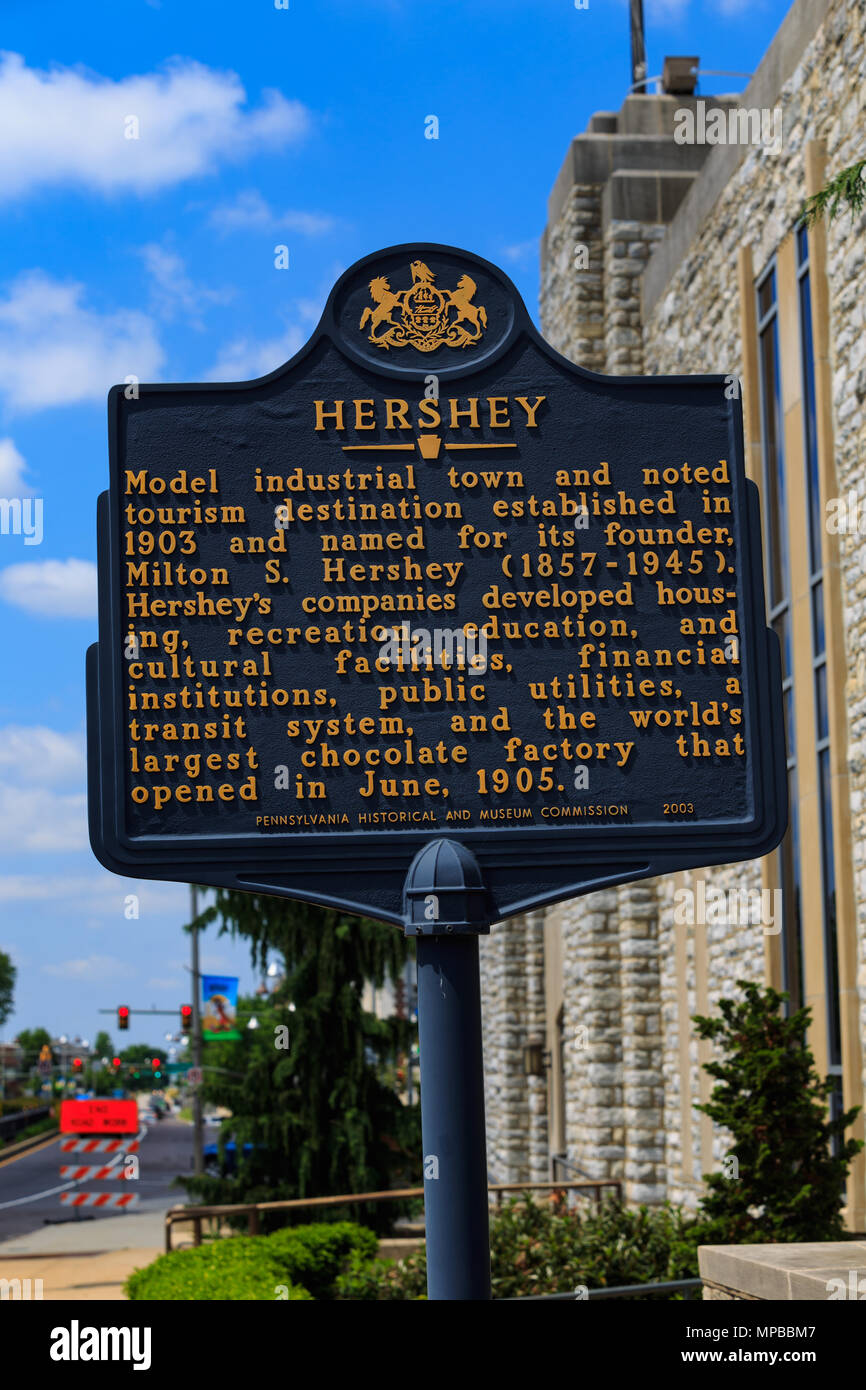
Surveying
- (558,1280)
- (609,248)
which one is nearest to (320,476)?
(558,1280)

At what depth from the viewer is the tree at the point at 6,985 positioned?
150m

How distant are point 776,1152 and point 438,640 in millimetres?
6404

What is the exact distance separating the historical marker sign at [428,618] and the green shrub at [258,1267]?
442 cm

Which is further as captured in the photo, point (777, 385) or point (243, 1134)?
point (243, 1134)

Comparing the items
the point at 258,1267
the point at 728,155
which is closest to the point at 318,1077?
the point at 258,1267

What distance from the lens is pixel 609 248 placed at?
23.2m

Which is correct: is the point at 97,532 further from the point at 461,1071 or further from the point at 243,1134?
the point at 243,1134

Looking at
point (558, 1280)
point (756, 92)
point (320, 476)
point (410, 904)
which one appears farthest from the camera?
point (756, 92)

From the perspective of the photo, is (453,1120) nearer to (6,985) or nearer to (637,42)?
(637,42)

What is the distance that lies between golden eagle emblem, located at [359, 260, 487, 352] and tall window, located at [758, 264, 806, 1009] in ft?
30.8

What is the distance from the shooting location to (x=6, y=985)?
15088cm

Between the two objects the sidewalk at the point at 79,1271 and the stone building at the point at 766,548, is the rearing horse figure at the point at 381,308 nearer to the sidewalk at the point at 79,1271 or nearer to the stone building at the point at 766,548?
the stone building at the point at 766,548

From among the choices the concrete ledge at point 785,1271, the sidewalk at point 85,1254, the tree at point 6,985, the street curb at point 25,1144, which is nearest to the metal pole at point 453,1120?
the concrete ledge at point 785,1271

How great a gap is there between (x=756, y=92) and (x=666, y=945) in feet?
35.8
